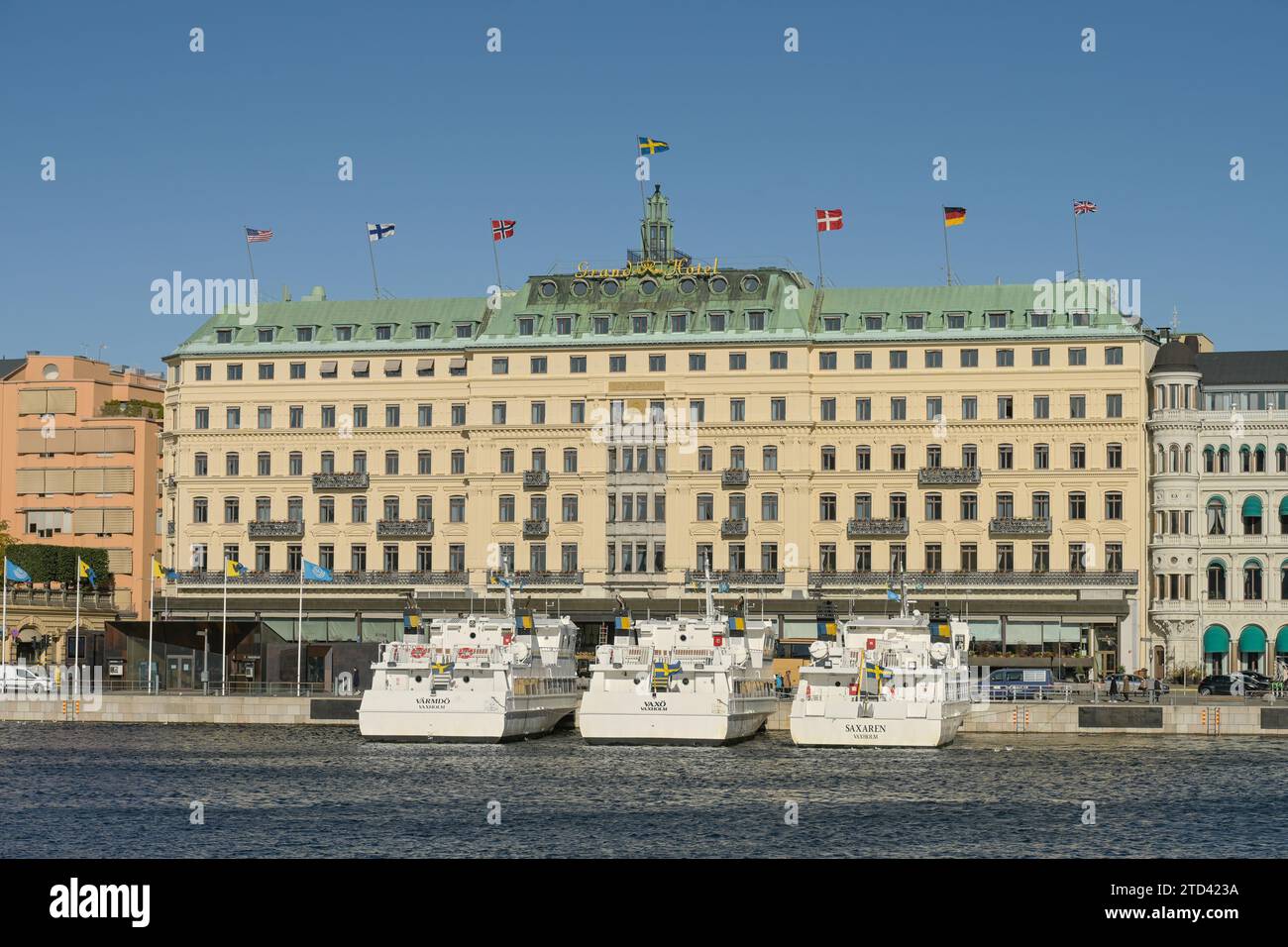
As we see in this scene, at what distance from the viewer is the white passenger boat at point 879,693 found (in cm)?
9162

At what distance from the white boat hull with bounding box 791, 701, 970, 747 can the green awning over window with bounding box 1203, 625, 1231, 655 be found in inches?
1941

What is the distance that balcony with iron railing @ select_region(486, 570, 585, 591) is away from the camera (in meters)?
142

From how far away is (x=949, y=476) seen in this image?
453ft

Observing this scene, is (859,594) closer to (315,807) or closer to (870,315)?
(870,315)

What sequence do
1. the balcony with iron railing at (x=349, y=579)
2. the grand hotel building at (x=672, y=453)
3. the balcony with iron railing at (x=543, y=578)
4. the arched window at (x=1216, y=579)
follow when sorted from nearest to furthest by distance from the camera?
the arched window at (x=1216, y=579) < the grand hotel building at (x=672, y=453) < the balcony with iron railing at (x=543, y=578) < the balcony with iron railing at (x=349, y=579)

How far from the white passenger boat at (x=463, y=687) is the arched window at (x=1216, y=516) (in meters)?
56.9

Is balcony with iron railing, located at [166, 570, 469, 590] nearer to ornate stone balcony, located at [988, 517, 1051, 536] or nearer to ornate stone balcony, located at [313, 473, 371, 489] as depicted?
ornate stone balcony, located at [313, 473, 371, 489]

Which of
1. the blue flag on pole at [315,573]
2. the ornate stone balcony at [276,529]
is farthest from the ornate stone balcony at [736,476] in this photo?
the ornate stone balcony at [276,529]

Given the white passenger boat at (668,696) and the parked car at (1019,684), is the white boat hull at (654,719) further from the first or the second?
the parked car at (1019,684)

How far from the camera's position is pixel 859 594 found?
13812 cm

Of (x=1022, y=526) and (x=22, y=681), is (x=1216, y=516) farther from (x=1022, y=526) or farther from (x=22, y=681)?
(x=22, y=681)

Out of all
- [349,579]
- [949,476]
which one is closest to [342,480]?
[349,579]

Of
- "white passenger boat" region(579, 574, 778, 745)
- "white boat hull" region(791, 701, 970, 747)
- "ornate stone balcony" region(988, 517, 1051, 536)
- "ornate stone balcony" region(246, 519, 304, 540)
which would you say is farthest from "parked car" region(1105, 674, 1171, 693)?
"ornate stone balcony" region(246, 519, 304, 540)

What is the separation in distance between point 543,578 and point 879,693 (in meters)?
54.1
